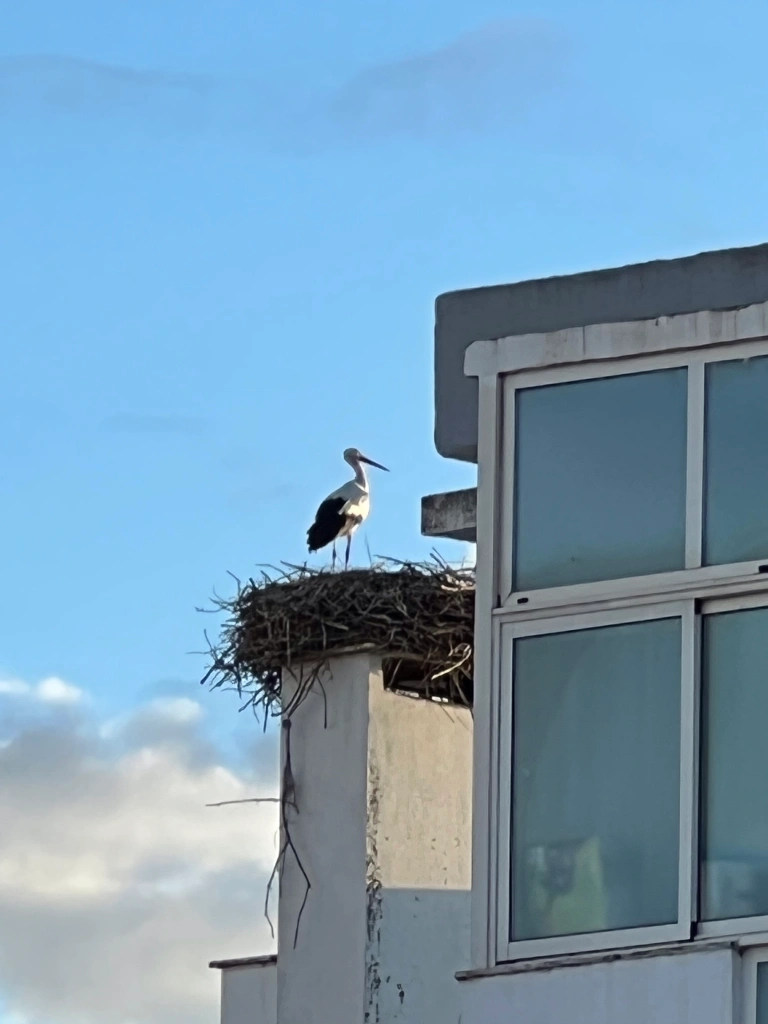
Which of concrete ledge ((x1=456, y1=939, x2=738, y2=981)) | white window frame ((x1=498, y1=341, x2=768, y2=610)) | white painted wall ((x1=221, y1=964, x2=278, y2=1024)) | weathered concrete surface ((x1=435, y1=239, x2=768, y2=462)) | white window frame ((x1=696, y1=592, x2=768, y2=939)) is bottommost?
white painted wall ((x1=221, y1=964, x2=278, y2=1024))

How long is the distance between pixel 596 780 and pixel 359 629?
199 inches

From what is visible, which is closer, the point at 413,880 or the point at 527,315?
the point at 527,315

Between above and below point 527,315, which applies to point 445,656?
below

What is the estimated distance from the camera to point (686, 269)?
36.5 feet

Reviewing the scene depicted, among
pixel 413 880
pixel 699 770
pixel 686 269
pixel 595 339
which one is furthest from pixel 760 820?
pixel 413 880

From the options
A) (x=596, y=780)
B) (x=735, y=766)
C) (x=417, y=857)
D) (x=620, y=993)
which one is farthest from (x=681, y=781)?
(x=417, y=857)

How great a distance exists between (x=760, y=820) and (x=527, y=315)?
9.69 ft

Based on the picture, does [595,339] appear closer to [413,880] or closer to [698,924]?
[698,924]

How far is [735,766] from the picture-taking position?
9281 millimetres

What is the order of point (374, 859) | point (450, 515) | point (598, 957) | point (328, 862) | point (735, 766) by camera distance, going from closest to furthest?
point (598, 957) → point (735, 766) → point (450, 515) → point (374, 859) → point (328, 862)

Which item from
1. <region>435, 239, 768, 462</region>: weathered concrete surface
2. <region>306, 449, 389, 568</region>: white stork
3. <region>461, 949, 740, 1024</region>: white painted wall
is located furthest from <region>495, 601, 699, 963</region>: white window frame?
<region>306, 449, 389, 568</region>: white stork

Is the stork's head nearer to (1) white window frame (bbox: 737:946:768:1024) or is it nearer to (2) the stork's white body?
(2) the stork's white body

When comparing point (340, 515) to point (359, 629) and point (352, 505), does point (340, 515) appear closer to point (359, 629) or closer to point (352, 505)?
point (352, 505)

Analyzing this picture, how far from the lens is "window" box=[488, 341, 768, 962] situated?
30.3 feet
